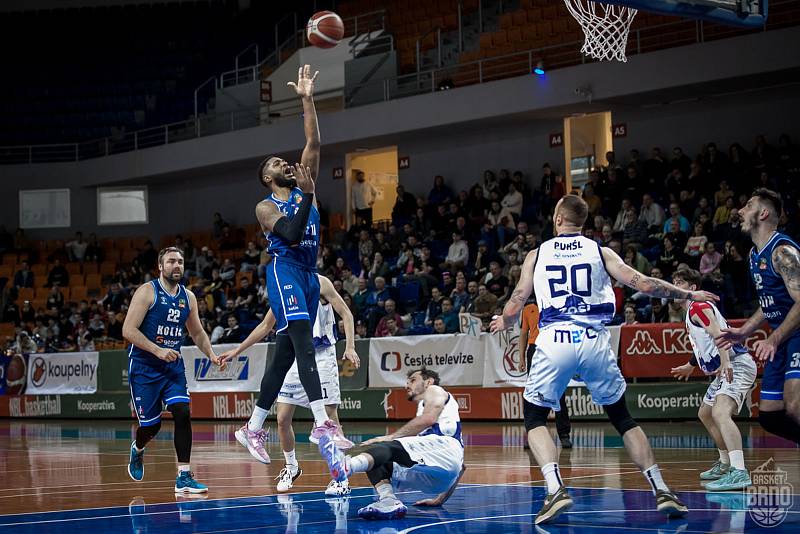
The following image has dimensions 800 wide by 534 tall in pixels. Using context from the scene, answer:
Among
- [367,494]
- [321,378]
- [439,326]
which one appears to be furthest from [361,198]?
[367,494]

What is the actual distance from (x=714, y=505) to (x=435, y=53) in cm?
2281

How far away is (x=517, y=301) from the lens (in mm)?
7305

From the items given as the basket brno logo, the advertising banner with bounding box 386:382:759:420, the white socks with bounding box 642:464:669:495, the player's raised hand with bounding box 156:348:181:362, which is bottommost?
the advertising banner with bounding box 386:382:759:420

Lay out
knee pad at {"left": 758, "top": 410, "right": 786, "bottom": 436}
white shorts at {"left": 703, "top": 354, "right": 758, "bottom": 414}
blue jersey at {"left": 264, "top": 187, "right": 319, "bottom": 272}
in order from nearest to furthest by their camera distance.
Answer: knee pad at {"left": 758, "top": 410, "right": 786, "bottom": 436} < blue jersey at {"left": 264, "top": 187, "right": 319, "bottom": 272} < white shorts at {"left": 703, "top": 354, "right": 758, "bottom": 414}

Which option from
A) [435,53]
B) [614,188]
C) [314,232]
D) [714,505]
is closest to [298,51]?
[435,53]

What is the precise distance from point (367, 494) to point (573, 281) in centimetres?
289

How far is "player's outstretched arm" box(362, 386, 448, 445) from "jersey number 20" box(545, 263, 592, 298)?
4.29ft

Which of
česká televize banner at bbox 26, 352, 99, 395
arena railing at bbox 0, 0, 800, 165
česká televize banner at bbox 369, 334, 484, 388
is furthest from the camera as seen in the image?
česká televize banner at bbox 26, 352, 99, 395

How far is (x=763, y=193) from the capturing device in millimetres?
7969

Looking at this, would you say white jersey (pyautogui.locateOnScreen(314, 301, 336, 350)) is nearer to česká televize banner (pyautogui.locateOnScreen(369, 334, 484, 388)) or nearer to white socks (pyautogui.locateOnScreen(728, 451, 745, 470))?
white socks (pyautogui.locateOnScreen(728, 451, 745, 470))

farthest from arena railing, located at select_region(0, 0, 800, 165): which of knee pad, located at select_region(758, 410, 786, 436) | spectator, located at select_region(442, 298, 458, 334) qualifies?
knee pad, located at select_region(758, 410, 786, 436)

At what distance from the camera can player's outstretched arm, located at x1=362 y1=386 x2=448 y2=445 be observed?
7805mm

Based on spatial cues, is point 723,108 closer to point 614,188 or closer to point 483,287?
point 614,188

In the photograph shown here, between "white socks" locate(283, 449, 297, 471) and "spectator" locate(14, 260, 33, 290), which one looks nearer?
"white socks" locate(283, 449, 297, 471)
